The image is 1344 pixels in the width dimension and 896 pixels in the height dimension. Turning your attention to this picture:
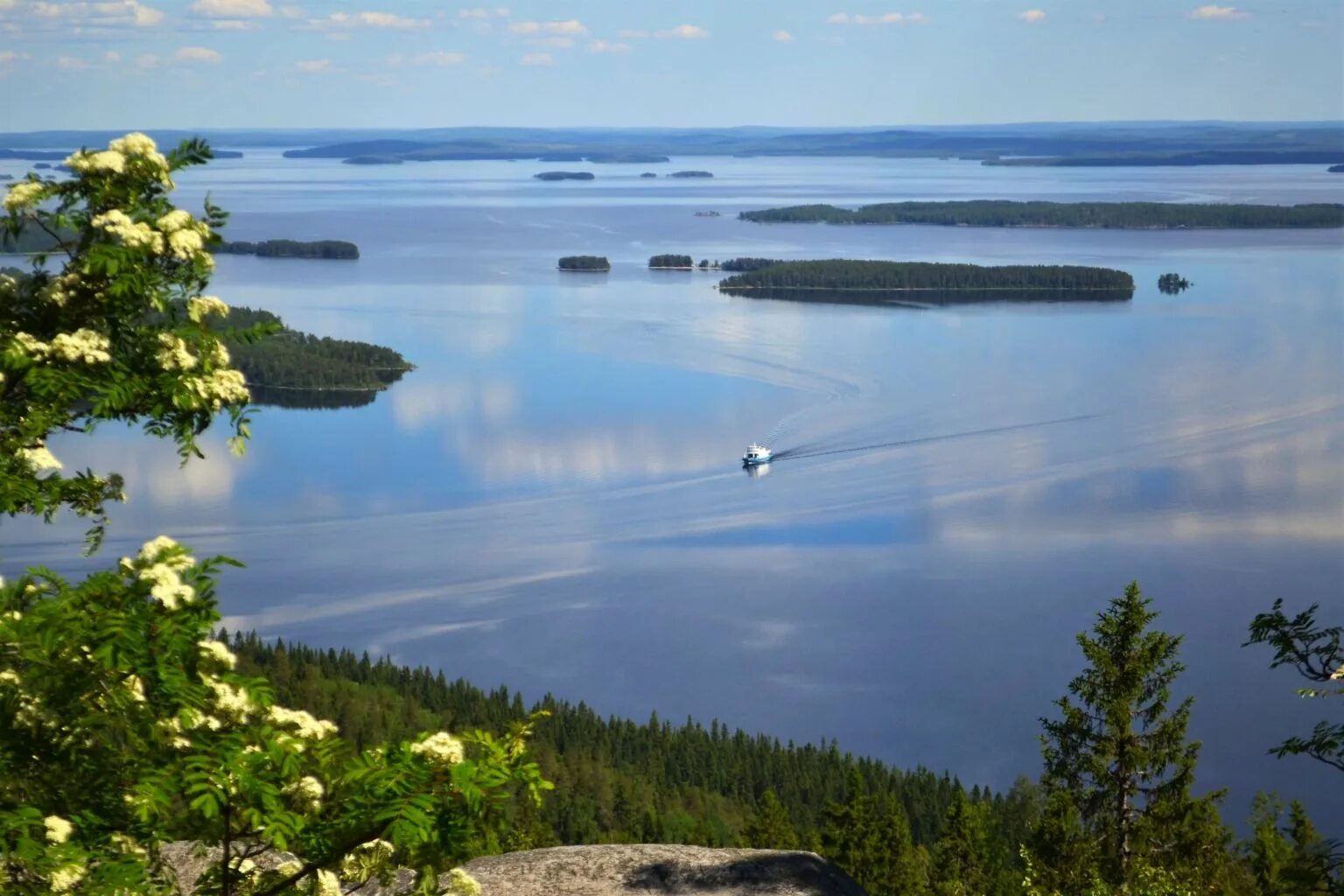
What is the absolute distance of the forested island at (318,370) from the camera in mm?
57500

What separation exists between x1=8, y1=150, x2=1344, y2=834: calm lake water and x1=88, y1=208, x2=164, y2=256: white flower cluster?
23573mm

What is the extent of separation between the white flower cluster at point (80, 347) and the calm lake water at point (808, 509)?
77.2ft

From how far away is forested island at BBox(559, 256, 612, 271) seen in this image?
9094 centimetres

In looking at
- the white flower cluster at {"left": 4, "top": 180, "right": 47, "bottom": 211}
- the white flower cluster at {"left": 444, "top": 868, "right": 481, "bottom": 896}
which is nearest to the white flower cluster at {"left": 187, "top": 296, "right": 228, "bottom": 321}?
the white flower cluster at {"left": 4, "top": 180, "right": 47, "bottom": 211}

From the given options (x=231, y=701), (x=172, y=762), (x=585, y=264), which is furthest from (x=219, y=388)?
(x=585, y=264)

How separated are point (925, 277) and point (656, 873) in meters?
81.8

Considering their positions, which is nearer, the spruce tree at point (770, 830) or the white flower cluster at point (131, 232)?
the white flower cluster at point (131, 232)

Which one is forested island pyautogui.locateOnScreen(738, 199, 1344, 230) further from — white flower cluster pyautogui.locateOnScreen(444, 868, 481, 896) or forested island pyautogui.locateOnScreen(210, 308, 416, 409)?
white flower cluster pyautogui.locateOnScreen(444, 868, 481, 896)

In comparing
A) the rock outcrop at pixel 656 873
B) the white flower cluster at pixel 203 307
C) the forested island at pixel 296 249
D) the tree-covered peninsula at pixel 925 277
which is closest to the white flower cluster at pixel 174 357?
the white flower cluster at pixel 203 307

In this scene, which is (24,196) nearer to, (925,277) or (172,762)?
(172,762)

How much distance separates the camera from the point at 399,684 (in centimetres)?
3038

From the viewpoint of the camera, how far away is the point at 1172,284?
83.3 m

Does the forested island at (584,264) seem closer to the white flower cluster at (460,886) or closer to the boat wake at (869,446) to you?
the boat wake at (869,446)

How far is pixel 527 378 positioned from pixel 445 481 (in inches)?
517
